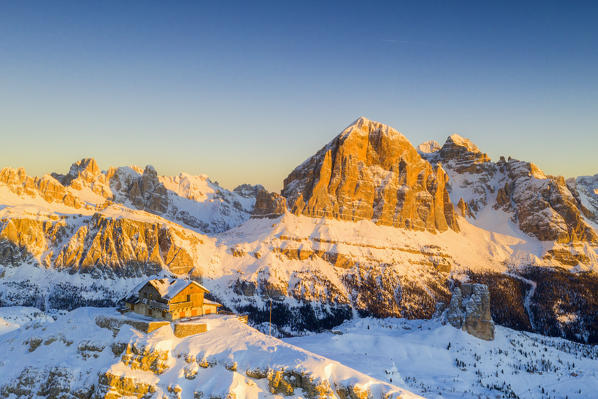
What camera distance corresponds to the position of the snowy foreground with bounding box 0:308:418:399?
59.6 m

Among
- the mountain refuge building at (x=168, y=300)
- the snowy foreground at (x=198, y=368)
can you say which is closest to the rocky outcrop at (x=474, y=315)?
the snowy foreground at (x=198, y=368)

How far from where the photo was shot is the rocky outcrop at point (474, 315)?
122 meters

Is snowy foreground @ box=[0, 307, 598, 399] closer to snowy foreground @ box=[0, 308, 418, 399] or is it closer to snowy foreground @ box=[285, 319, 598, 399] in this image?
snowy foreground @ box=[0, 308, 418, 399]

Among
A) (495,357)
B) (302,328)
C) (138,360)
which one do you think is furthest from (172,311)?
(302,328)

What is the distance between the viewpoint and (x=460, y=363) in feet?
338

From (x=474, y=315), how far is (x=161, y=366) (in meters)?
86.8

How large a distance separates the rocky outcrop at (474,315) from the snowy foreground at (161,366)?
69670 millimetres

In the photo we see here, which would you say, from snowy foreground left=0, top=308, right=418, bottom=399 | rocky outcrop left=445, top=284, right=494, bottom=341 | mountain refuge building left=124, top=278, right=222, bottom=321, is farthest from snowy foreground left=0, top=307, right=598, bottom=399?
rocky outcrop left=445, top=284, right=494, bottom=341

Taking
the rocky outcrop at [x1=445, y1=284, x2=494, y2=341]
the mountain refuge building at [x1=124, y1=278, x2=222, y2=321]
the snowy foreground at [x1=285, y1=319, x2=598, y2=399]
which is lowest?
the snowy foreground at [x1=285, y1=319, x2=598, y2=399]

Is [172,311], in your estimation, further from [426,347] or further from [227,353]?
[426,347]

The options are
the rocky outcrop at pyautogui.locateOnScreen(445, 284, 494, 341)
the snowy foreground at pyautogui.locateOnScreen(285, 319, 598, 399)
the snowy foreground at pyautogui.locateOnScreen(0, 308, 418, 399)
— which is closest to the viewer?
the snowy foreground at pyautogui.locateOnScreen(0, 308, 418, 399)

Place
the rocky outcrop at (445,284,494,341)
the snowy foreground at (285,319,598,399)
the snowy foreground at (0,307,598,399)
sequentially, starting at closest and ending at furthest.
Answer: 1. the snowy foreground at (0,307,598,399)
2. the snowy foreground at (285,319,598,399)
3. the rocky outcrop at (445,284,494,341)

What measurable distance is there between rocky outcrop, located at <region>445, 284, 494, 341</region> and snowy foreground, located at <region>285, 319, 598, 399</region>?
260cm

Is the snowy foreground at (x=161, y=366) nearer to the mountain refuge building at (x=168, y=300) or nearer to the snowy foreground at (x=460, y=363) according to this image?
the mountain refuge building at (x=168, y=300)
